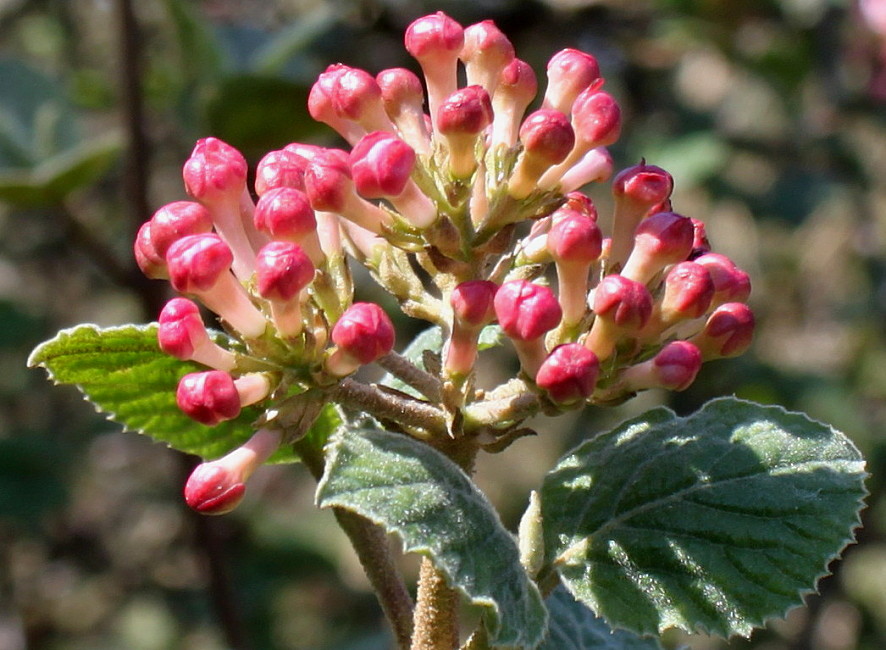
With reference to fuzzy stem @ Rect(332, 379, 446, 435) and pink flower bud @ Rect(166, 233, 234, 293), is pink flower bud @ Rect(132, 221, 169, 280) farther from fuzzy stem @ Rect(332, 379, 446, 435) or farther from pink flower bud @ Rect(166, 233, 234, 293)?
fuzzy stem @ Rect(332, 379, 446, 435)

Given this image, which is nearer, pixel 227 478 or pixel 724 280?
pixel 227 478

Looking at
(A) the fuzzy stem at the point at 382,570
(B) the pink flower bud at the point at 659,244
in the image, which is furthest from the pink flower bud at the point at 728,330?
(A) the fuzzy stem at the point at 382,570

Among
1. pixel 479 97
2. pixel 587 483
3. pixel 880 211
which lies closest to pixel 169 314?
pixel 479 97

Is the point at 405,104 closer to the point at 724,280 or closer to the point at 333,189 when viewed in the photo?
the point at 333,189

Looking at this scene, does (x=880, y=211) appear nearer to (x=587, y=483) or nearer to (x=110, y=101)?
(x=110, y=101)

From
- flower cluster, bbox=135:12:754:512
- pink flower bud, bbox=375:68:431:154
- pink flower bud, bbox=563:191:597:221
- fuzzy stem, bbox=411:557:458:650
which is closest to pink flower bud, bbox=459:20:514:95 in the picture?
flower cluster, bbox=135:12:754:512

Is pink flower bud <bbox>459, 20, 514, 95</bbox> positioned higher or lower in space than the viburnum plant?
higher

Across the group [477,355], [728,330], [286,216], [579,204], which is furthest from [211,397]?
[728,330]
